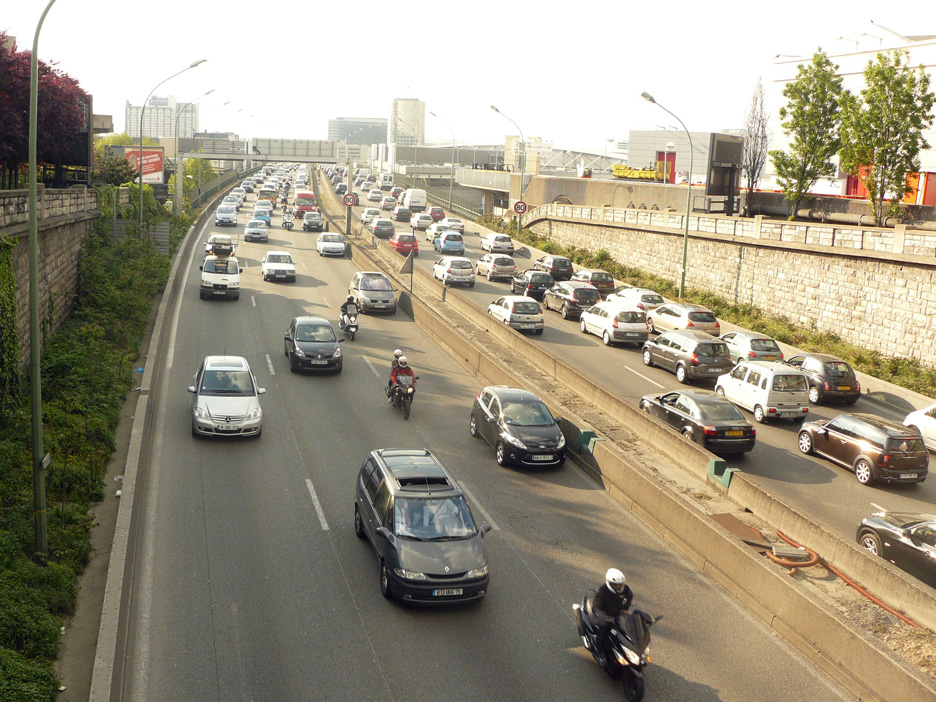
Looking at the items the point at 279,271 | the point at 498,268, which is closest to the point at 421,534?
the point at 279,271

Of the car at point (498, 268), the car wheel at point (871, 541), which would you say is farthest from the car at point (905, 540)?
the car at point (498, 268)

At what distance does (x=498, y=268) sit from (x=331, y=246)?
1047cm

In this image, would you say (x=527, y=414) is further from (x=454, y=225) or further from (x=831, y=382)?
(x=454, y=225)

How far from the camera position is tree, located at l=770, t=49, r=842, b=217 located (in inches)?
1674

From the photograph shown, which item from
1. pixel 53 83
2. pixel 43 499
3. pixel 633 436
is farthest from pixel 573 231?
pixel 43 499

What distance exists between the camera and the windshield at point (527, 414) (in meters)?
19.3

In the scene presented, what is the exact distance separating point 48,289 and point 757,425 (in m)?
20.3

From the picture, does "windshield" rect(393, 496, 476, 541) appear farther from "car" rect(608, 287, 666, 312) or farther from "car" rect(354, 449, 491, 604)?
"car" rect(608, 287, 666, 312)

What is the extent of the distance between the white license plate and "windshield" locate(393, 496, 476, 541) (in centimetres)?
85

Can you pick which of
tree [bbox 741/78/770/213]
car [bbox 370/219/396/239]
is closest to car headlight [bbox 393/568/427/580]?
car [bbox 370/219/396/239]

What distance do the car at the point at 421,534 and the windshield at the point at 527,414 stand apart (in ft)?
15.9

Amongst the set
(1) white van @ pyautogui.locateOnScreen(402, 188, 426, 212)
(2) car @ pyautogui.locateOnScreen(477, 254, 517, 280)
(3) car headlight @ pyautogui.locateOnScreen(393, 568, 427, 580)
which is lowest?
(3) car headlight @ pyautogui.locateOnScreen(393, 568, 427, 580)

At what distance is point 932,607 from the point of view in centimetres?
1251

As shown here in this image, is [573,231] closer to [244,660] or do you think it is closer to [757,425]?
[757,425]
